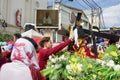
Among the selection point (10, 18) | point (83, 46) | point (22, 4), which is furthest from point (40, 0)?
point (83, 46)

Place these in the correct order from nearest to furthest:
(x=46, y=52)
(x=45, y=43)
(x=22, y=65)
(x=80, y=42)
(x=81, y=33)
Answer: (x=22, y=65) < (x=46, y=52) < (x=81, y=33) < (x=80, y=42) < (x=45, y=43)

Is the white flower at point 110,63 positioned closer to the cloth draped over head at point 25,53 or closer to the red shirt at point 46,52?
the cloth draped over head at point 25,53

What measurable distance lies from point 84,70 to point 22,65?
1.11m

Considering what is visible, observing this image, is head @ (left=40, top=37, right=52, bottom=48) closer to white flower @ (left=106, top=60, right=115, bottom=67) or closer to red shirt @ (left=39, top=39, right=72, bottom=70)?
red shirt @ (left=39, top=39, right=72, bottom=70)

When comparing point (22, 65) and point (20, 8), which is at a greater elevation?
point (20, 8)

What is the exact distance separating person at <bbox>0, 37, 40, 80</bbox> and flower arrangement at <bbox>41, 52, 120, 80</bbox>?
2.61ft

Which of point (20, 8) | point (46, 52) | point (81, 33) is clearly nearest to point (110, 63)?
point (46, 52)

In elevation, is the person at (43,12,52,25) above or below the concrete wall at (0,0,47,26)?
below

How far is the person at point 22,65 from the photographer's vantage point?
15.0 ft

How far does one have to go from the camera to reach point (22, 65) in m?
4.63

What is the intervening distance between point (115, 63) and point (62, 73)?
28.5 inches

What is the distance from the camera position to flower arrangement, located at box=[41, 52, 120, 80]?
17.5 feet

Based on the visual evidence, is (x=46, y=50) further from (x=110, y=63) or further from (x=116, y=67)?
(x=116, y=67)

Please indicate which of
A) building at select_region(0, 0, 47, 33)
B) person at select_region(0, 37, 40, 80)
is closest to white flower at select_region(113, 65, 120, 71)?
person at select_region(0, 37, 40, 80)
